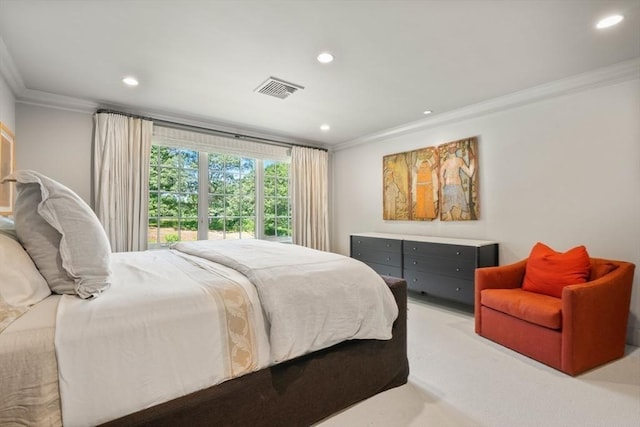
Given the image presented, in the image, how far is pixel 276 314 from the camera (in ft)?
4.40

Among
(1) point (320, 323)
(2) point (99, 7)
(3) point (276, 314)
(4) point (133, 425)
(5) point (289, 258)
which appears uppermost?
(2) point (99, 7)

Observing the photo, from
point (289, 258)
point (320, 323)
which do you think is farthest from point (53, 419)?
point (289, 258)

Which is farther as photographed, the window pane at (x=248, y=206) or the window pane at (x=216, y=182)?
the window pane at (x=248, y=206)

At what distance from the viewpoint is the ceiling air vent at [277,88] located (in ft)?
9.41

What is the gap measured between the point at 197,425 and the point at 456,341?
225 centimetres

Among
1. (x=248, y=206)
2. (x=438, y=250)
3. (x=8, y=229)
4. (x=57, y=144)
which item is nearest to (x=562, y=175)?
(x=438, y=250)

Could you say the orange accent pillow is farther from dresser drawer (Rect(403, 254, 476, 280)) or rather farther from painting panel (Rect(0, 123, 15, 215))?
painting panel (Rect(0, 123, 15, 215))

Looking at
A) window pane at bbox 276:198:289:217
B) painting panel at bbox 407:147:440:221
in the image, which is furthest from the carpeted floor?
window pane at bbox 276:198:289:217

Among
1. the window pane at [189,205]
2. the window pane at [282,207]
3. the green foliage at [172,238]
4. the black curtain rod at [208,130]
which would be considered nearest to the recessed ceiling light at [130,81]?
the black curtain rod at [208,130]

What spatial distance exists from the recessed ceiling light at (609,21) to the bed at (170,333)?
2310 mm

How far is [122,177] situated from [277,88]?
2117 mm

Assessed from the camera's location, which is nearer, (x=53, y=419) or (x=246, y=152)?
(x=53, y=419)

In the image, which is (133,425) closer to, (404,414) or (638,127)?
(404,414)

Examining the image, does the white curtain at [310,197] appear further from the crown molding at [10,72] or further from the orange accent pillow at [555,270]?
the crown molding at [10,72]
